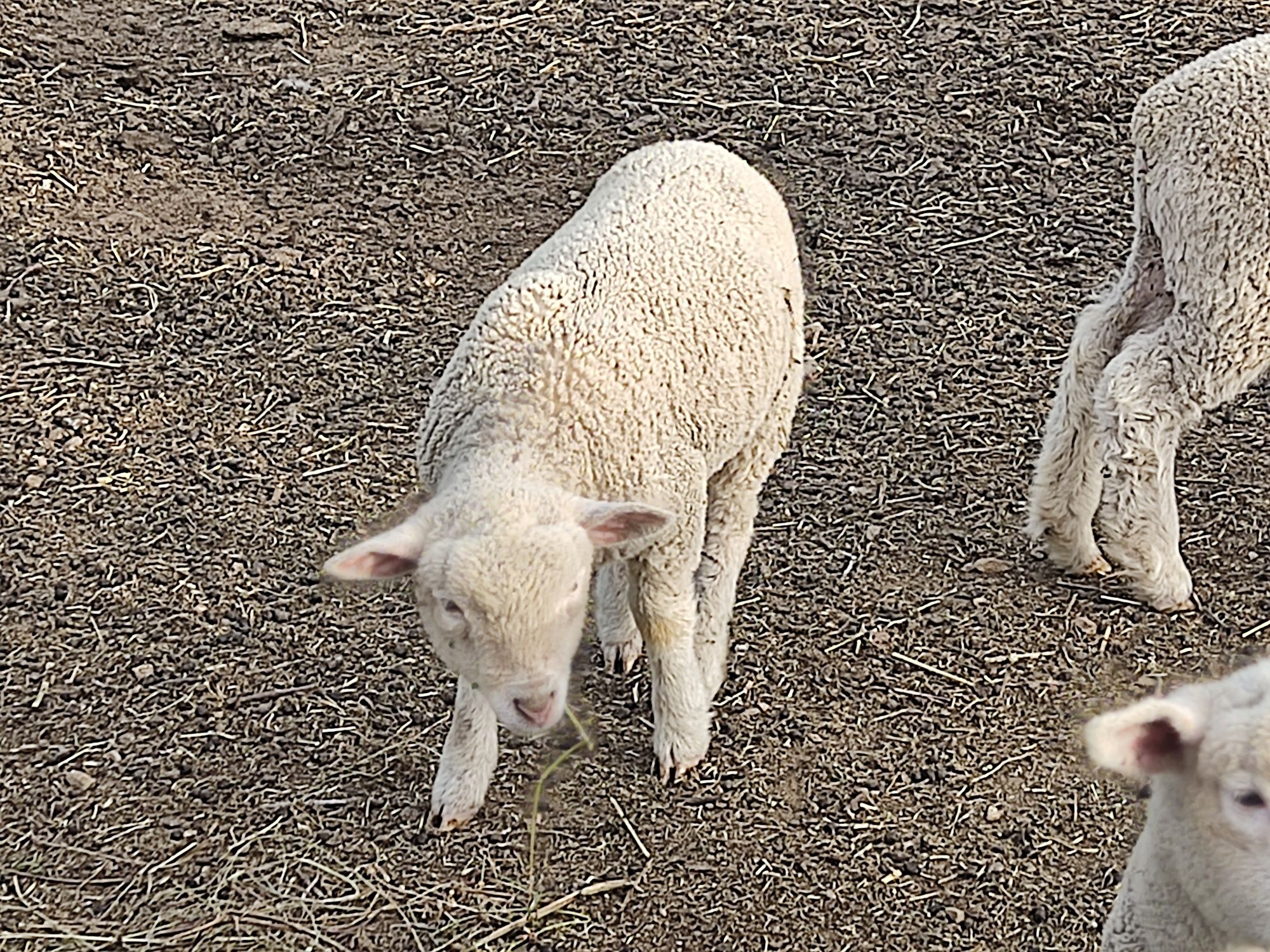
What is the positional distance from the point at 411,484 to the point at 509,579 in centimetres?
212

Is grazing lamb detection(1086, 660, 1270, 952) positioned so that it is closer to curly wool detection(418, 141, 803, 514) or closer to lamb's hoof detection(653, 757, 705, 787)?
curly wool detection(418, 141, 803, 514)

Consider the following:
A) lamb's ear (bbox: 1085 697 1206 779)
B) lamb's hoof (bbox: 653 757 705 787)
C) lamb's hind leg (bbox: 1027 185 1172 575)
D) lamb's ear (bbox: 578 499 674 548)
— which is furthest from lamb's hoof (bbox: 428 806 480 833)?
lamb's hind leg (bbox: 1027 185 1172 575)

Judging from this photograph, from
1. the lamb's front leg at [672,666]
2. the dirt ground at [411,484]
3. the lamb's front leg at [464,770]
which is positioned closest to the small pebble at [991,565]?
the dirt ground at [411,484]

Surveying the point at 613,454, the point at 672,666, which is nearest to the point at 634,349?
the point at 613,454

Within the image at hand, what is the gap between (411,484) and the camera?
17.8ft

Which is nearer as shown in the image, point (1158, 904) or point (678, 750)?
point (1158, 904)

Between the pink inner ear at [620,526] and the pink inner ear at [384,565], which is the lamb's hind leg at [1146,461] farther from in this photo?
the pink inner ear at [384,565]

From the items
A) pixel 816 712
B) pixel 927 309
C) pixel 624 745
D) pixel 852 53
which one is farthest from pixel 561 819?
pixel 852 53

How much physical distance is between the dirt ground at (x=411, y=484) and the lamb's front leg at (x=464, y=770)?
7 cm

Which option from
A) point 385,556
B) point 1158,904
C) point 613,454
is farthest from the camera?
point 613,454

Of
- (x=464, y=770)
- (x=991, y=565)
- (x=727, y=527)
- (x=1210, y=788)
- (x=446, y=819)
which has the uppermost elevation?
(x=1210, y=788)

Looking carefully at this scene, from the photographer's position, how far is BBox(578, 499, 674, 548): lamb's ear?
3.55 metres

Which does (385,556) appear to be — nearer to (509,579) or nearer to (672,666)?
(509,579)

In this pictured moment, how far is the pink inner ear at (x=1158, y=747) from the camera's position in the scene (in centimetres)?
282
